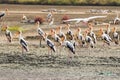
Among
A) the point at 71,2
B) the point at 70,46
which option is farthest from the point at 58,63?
the point at 71,2

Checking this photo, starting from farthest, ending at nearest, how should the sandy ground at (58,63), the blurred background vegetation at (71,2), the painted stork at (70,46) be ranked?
the blurred background vegetation at (71,2) < the painted stork at (70,46) < the sandy ground at (58,63)

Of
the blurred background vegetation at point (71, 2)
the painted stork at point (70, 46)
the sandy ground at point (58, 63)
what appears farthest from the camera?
the blurred background vegetation at point (71, 2)

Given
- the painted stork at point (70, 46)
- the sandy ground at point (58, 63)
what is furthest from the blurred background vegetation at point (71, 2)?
the painted stork at point (70, 46)

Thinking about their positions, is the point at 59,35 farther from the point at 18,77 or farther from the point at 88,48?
the point at 18,77

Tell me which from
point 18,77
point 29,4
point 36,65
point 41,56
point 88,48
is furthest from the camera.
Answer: point 29,4

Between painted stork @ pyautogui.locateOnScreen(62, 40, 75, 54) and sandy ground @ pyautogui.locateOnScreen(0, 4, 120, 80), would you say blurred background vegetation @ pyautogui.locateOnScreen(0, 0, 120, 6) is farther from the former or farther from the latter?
painted stork @ pyautogui.locateOnScreen(62, 40, 75, 54)

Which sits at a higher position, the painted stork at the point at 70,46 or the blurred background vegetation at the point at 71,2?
the painted stork at the point at 70,46

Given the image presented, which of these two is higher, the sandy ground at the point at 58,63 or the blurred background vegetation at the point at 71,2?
the sandy ground at the point at 58,63

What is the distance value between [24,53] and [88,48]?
3.72m

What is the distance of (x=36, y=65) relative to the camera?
94.3 feet

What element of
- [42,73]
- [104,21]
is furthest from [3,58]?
[104,21]

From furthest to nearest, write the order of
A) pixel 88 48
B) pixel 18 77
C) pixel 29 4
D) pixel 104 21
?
1. pixel 29 4
2. pixel 104 21
3. pixel 88 48
4. pixel 18 77

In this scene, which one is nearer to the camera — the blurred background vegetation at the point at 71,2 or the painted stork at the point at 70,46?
the painted stork at the point at 70,46

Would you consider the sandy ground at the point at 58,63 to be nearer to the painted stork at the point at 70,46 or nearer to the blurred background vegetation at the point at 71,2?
the painted stork at the point at 70,46
